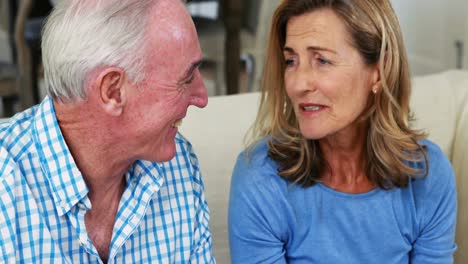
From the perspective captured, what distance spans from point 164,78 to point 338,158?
593 mm

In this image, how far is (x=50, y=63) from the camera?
1.20 metres

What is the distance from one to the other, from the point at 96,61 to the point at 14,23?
204 centimetres

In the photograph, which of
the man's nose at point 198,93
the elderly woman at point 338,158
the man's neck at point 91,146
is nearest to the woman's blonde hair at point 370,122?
the elderly woman at point 338,158

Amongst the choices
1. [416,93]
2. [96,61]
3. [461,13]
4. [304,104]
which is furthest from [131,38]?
[461,13]

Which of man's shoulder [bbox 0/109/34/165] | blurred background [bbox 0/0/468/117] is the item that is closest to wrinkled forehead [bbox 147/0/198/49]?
man's shoulder [bbox 0/109/34/165]

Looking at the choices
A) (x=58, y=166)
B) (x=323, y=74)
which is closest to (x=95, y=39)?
(x=58, y=166)

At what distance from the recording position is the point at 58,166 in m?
1.23

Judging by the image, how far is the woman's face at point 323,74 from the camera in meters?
1.52

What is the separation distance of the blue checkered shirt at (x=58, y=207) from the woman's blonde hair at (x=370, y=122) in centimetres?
33

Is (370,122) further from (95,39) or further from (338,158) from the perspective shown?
(95,39)

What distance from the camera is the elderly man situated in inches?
45.9

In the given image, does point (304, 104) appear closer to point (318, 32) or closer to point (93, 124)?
point (318, 32)

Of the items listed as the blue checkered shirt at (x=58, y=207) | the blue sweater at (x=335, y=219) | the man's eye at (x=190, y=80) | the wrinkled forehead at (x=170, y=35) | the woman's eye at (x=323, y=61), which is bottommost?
the blue sweater at (x=335, y=219)

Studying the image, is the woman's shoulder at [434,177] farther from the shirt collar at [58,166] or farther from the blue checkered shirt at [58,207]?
the shirt collar at [58,166]
